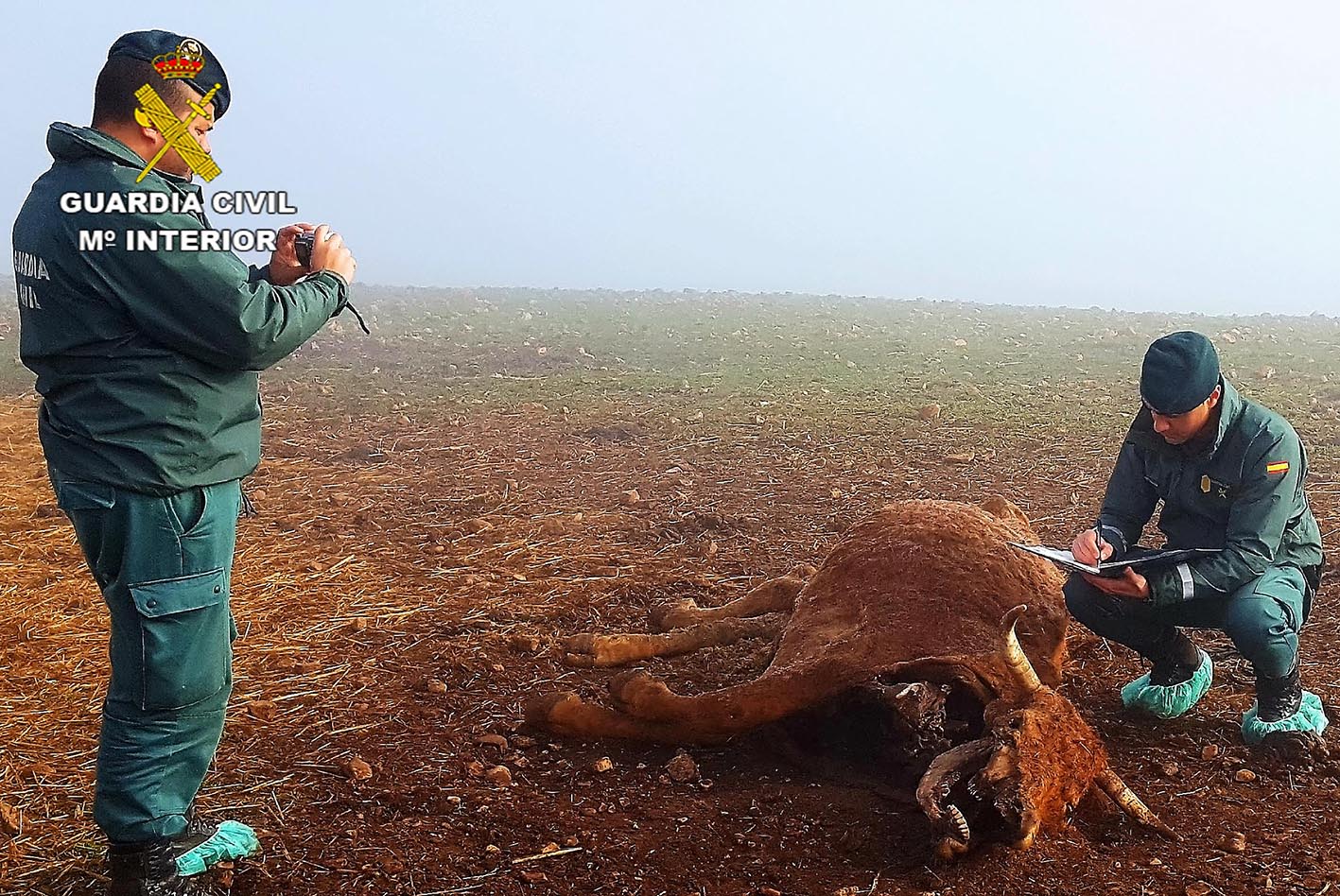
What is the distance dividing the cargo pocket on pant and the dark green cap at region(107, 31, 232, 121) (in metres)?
1.34

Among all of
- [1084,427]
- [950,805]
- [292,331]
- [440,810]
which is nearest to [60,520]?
[440,810]

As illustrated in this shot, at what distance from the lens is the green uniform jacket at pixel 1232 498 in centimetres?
392

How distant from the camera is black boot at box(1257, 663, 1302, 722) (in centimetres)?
391

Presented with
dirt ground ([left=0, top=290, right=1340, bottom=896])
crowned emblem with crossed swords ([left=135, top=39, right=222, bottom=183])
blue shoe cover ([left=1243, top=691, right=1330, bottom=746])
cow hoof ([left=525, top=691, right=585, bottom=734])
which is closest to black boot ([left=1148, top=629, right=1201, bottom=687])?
dirt ground ([left=0, top=290, right=1340, bottom=896])

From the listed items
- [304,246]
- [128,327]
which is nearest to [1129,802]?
[304,246]

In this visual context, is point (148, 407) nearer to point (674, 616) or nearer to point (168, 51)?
point (168, 51)

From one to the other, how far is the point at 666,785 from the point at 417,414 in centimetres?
873

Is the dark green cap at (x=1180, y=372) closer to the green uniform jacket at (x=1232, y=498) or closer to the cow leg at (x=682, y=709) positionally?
the green uniform jacket at (x=1232, y=498)

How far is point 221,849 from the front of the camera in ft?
10.4

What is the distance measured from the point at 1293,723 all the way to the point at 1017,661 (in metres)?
1.19

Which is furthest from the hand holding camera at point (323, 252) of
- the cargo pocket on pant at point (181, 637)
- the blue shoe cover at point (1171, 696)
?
the blue shoe cover at point (1171, 696)

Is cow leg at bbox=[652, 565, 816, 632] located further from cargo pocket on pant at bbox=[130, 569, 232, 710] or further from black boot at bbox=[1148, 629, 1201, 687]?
cargo pocket on pant at bbox=[130, 569, 232, 710]

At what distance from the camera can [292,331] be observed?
2.85 m

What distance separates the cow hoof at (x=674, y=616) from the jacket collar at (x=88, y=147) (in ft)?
10.4
